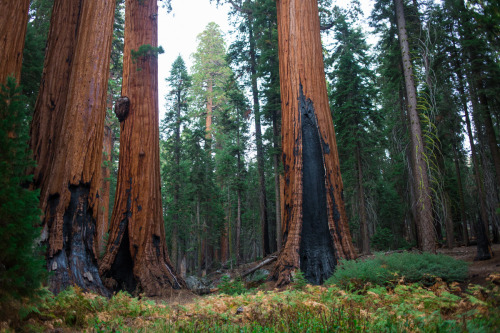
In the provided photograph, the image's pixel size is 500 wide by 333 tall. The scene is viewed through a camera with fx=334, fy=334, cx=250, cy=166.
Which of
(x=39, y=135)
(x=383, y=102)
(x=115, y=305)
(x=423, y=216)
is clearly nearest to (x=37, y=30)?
(x=39, y=135)

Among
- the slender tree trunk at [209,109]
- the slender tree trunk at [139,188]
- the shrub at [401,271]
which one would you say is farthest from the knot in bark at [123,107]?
the slender tree trunk at [209,109]

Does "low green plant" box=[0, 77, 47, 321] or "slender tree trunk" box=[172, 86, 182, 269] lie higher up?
"slender tree trunk" box=[172, 86, 182, 269]

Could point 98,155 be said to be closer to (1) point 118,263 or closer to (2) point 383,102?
(1) point 118,263

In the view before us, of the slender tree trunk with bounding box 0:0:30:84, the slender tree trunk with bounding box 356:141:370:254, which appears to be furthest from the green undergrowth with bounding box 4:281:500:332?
the slender tree trunk with bounding box 356:141:370:254

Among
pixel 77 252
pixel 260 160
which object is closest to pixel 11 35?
pixel 77 252

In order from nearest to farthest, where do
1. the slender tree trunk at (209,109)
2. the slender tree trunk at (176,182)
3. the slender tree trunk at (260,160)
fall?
the slender tree trunk at (260,160) → the slender tree trunk at (176,182) → the slender tree trunk at (209,109)

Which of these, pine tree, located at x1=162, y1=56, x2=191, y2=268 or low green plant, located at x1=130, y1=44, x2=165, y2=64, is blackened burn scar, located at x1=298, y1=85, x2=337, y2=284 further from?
pine tree, located at x1=162, y1=56, x2=191, y2=268

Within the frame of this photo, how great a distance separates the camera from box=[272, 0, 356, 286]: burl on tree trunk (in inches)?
282

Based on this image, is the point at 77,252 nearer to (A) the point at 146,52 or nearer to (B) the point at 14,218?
(B) the point at 14,218

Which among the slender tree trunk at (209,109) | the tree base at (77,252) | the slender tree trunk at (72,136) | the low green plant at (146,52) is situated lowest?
the tree base at (77,252)

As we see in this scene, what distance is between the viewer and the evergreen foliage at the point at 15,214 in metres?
2.34

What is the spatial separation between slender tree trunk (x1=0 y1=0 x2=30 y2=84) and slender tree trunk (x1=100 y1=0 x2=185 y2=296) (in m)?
3.59

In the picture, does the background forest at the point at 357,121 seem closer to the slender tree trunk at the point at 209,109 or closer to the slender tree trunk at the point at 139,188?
the slender tree trunk at the point at 139,188

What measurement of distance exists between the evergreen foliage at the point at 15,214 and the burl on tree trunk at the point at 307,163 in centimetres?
527
